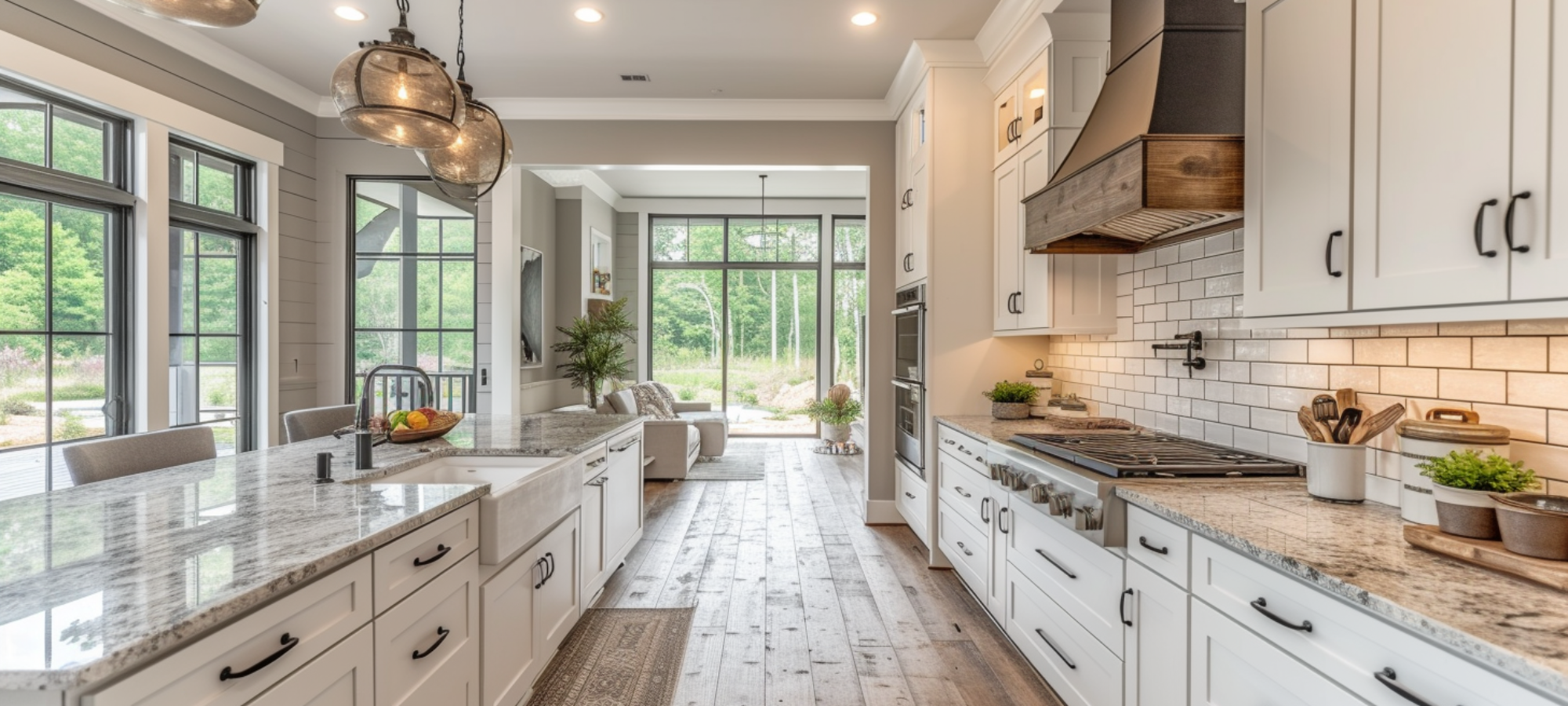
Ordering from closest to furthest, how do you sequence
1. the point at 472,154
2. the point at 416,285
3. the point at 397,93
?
the point at 397,93 < the point at 472,154 < the point at 416,285

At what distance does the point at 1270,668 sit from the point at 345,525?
1951 mm

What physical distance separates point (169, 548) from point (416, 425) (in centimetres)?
125

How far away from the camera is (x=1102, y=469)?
1.89m

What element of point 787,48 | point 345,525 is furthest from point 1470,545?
point 787,48

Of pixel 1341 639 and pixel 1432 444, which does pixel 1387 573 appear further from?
pixel 1432 444

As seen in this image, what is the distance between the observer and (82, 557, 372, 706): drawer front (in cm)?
88

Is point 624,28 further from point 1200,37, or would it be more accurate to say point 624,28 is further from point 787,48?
point 1200,37

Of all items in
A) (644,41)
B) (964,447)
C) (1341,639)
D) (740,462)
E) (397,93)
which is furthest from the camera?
(740,462)

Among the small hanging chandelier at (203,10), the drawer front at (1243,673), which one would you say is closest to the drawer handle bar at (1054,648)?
the drawer front at (1243,673)

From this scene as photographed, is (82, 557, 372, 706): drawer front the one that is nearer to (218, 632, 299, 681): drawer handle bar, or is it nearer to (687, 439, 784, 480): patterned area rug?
(218, 632, 299, 681): drawer handle bar

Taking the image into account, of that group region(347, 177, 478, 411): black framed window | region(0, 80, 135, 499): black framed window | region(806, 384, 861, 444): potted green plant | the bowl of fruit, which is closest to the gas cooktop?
the bowl of fruit

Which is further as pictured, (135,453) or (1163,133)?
(135,453)

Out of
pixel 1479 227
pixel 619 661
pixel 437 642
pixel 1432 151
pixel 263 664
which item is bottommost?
pixel 619 661

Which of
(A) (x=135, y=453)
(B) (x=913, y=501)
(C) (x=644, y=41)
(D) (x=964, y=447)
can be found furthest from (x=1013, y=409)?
(A) (x=135, y=453)
